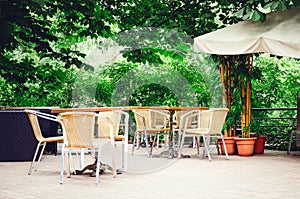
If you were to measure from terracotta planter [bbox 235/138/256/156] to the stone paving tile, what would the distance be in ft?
3.20

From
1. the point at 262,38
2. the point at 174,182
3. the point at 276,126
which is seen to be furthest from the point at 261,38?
the point at 276,126

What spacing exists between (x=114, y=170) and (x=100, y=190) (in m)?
0.88

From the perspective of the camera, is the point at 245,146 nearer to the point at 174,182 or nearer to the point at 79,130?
the point at 174,182

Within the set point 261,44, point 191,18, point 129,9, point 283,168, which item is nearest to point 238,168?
point 283,168

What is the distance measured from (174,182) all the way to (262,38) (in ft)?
7.46

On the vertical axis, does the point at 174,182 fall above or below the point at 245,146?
below

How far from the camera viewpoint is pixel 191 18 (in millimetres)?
10383

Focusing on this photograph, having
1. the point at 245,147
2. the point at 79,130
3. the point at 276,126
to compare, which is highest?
the point at 276,126

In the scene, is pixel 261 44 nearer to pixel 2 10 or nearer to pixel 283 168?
pixel 283 168

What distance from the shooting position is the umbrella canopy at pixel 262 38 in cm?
694

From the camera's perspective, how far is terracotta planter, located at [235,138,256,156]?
8.72m

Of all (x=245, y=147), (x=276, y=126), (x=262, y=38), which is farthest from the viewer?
(x=276, y=126)

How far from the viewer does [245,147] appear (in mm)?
8734

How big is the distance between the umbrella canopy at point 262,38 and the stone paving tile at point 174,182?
1.36 meters
